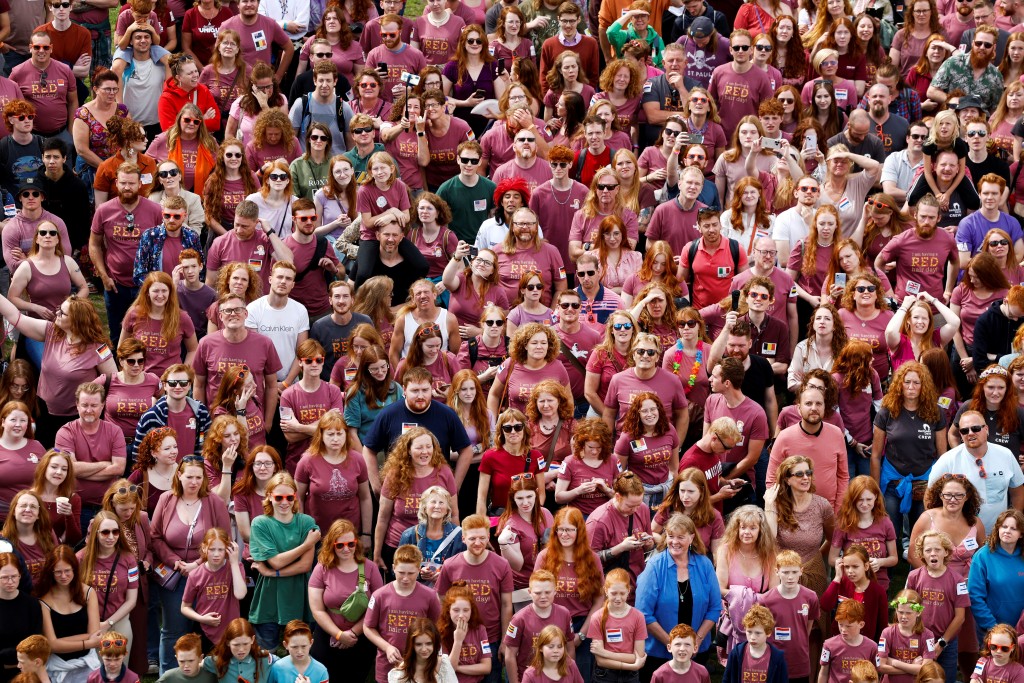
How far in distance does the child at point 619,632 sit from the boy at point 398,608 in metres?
1.04

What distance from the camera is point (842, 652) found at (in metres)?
12.1

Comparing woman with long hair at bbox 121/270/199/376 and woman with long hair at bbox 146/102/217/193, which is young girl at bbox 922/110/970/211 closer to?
woman with long hair at bbox 146/102/217/193

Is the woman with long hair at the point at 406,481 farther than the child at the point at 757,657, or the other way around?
the woman with long hair at the point at 406,481

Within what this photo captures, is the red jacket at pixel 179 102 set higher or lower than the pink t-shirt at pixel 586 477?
higher

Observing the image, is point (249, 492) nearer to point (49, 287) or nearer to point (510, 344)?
point (510, 344)

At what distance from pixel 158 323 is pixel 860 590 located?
215 inches

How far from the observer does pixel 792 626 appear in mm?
12094

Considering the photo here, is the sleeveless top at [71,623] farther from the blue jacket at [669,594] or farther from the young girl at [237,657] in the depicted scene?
the blue jacket at [669,594]

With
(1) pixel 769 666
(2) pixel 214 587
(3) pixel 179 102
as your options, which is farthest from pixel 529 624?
(3) pixel 179 102

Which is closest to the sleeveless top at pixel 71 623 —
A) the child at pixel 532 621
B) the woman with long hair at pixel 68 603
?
the woman with long hair at pixel 68 603

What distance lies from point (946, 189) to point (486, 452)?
5375mm

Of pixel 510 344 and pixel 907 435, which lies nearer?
pixel 907 435

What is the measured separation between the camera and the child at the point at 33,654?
38.5 ft

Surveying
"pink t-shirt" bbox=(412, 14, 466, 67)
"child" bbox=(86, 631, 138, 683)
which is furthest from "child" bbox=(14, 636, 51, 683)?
"pink t-shirt" bbox=(412, 14, 466, 67)
